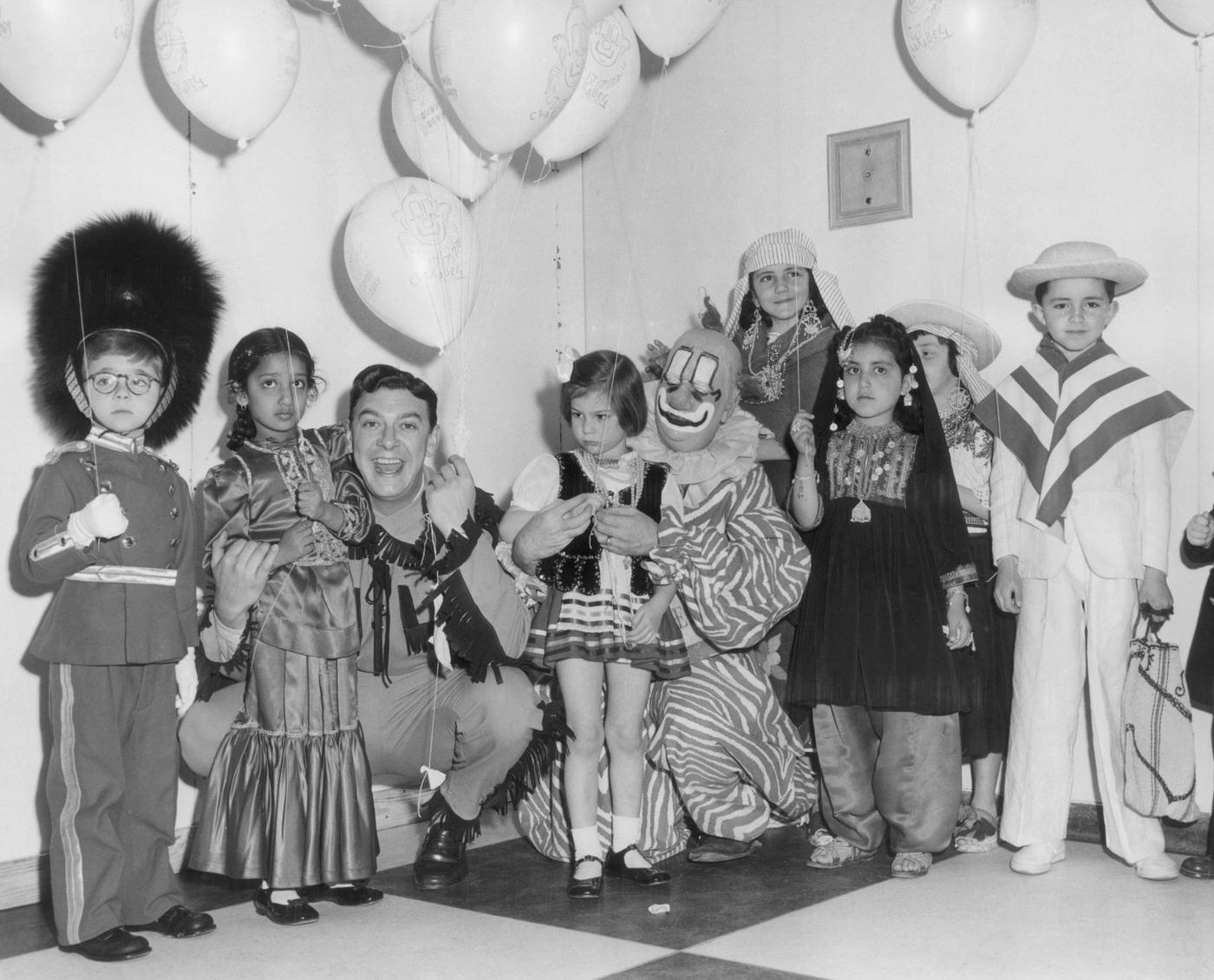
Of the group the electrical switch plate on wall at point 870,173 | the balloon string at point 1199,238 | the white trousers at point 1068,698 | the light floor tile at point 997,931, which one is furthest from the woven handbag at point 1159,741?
the electrical switch plate on wall at point 870,173

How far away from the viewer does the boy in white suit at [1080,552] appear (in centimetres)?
341

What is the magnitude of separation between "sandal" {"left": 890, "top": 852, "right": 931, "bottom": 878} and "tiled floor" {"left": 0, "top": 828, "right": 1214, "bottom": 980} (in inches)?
1.7

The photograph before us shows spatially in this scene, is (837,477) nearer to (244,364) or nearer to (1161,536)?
(1161,536)

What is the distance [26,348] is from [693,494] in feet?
5.40

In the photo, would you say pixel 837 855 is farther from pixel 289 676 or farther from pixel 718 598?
pixel 289 676

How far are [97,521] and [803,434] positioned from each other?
A: 5.65ft

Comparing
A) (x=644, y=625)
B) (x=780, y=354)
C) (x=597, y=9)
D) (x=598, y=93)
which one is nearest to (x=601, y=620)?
(x=644, y=625)

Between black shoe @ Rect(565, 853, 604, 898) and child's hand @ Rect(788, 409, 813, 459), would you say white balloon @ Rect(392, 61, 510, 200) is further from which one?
black shoe @ Rect(565, 853, 604, 898)

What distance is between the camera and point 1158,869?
3.36 meters

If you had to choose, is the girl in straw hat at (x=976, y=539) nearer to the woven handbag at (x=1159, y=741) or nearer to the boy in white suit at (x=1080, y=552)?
the boy in white suit at (x=1080, y=552)

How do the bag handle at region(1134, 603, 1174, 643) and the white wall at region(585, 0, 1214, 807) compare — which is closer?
the bag handle at region(1134, 603, 1174, 643)

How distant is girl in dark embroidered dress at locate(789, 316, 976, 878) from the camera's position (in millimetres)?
3494

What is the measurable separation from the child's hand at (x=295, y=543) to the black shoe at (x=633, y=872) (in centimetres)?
105

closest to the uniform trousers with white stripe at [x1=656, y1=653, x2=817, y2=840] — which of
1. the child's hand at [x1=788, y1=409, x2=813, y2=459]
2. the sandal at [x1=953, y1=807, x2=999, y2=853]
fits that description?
the sandal at [x1=953, y1=807, x2=999, y2=853]
